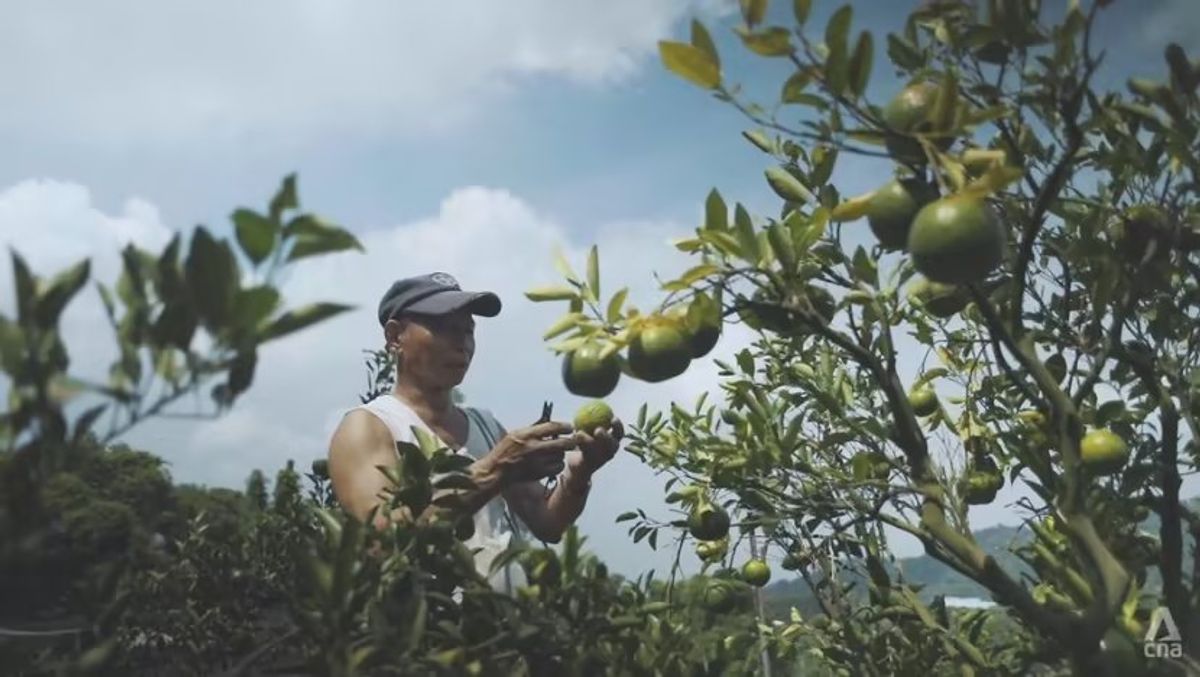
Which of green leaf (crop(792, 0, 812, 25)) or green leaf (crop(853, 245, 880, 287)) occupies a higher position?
green leaf (crop(792, 0, 812, 25))

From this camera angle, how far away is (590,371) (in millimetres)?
1501

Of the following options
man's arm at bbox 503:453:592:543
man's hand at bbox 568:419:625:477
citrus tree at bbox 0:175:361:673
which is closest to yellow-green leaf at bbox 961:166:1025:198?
citrus tree at bbox 0:175:361:673

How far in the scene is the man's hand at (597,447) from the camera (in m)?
2.48

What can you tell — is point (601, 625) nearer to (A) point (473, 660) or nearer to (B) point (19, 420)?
(A) point (473, 660)

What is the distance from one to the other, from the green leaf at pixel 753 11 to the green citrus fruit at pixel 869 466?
2.91ft

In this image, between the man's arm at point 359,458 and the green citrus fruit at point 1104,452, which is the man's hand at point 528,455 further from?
the green citrus fruit at point 1104,452

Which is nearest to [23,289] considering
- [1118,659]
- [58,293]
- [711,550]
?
[58,293]

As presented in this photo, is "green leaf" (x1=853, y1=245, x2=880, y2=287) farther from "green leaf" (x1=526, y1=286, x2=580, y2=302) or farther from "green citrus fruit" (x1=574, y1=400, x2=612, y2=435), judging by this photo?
"green citrus fruit" (x1=574, y1=400, x2=612, y2=435)

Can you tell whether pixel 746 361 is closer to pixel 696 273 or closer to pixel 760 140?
pixel 760 140

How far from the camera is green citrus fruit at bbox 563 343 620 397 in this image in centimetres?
148

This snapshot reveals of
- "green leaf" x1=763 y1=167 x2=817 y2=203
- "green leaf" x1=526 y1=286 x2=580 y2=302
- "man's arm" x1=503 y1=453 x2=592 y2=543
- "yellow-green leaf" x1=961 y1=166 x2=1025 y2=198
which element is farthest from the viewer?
"man's arm" x1=503 y1=453 x2=592 y2=543

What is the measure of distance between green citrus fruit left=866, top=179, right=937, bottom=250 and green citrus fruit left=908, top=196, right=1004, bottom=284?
1.9 inches

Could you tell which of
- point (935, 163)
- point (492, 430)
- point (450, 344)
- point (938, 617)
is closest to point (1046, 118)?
point (935, 163)

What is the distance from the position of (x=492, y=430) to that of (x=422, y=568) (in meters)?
1.65
